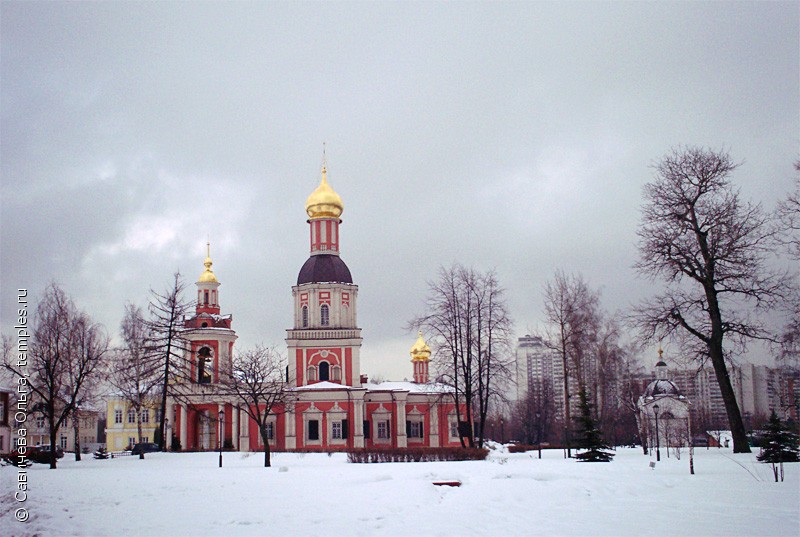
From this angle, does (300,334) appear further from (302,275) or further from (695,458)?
(695,458)

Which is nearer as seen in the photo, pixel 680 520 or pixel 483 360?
pixel 680 520

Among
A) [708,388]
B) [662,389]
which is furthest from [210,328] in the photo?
[708,388]

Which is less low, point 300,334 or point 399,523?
point 300,334

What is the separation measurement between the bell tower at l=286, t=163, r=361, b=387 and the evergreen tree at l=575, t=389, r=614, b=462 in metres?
30.8

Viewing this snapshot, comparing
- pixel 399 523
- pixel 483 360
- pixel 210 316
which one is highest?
pixel 210 316

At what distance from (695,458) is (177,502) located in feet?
48.5

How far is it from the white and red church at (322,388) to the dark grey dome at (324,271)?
72mm

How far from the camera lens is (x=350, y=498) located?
51.7ft

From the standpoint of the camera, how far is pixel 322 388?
175 ft

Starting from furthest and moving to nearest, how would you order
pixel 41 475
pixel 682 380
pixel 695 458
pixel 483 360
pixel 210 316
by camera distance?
pixel 682 380, pixel 210 316, pixel 483 360, pixel 695 458, pixel 41 475

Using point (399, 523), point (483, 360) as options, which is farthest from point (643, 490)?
point (483, 360)

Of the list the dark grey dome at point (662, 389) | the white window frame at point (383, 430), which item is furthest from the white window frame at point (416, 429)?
the dark grey dome at point (662, 389)

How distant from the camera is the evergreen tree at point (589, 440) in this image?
80.2 ft

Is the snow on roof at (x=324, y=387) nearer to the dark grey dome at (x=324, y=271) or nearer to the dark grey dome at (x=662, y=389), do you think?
the dark grey dome at (x=324, y=271)
